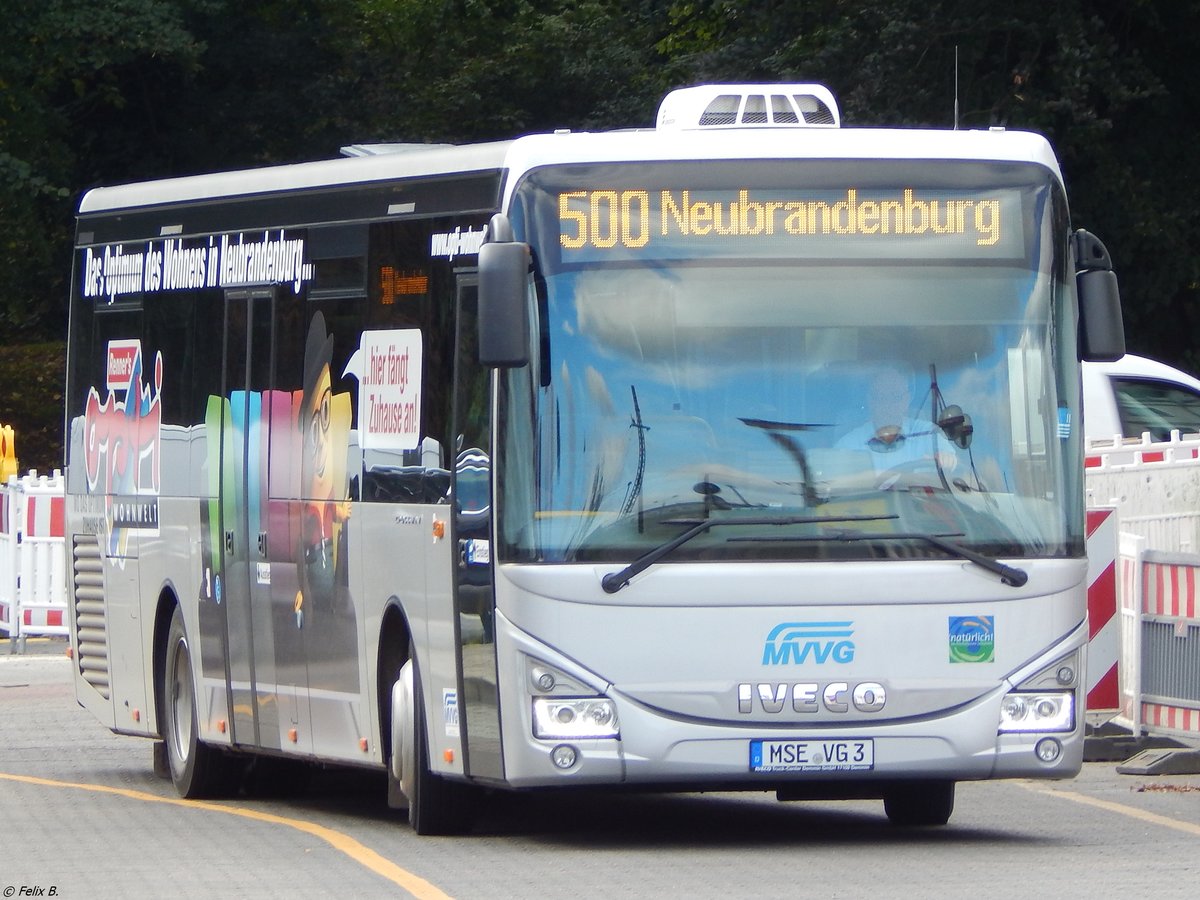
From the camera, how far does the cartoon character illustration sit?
1220cm

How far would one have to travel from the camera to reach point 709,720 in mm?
10094

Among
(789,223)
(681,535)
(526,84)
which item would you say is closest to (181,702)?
(681,535)

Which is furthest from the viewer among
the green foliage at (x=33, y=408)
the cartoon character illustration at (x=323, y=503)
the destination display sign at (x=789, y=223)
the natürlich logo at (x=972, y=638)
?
the green foliage at (x=33, y=408)

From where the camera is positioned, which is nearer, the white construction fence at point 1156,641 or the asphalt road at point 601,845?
the asphalt road at point 601,845

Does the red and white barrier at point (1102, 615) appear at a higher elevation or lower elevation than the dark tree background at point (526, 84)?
lower

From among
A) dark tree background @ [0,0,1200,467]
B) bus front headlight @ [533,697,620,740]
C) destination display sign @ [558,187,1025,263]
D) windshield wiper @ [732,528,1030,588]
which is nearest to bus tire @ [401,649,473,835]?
bus front headlight @ [533,697,620,740]

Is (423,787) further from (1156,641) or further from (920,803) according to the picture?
(1156,641)

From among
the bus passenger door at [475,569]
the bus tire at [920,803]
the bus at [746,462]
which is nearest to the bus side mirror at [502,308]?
the bus at [746,462]

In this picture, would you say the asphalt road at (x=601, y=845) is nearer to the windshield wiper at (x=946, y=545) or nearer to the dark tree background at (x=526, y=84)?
the windshield wiper at (x=946, y=545)

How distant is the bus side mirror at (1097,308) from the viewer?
10625 millimetres

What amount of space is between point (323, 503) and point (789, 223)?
305 cm

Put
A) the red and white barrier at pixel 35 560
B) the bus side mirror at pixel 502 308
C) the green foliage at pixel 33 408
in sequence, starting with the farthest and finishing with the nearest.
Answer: the green foliage at pixel 33 408 < the red and white barrier at pixel 35 560 < the bus side mirror at pixel 502 308

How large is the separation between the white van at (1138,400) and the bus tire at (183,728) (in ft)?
32.9

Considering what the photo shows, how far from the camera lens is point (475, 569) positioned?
10.4 meters
